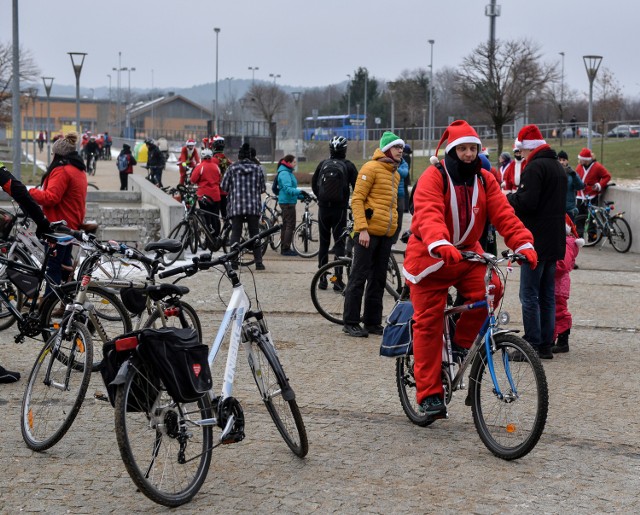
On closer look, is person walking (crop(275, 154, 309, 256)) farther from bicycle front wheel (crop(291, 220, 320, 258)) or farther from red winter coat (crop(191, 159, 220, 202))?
red winter coat (crop(191, 159, 220, 202))

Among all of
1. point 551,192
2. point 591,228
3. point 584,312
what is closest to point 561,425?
point 551,192

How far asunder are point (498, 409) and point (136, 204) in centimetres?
1550

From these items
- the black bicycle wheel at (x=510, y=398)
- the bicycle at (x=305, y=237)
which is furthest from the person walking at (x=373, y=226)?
the bicycle at (x=305, y=237)

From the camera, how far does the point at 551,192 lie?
896 cm

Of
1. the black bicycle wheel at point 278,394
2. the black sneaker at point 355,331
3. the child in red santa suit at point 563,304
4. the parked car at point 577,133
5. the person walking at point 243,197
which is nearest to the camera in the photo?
the black bicycle wheel at point 278,394

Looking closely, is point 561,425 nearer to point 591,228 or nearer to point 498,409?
point 498,409

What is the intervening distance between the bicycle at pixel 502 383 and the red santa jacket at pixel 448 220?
194 mm

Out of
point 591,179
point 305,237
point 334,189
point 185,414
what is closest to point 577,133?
point 591,179

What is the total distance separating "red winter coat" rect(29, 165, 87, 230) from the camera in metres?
10.1

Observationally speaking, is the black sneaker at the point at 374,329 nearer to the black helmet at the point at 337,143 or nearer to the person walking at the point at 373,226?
the person walking at the point at 373,226

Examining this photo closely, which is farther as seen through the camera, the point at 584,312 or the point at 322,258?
the point at 322,258

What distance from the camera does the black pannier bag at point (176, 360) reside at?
5.11 m

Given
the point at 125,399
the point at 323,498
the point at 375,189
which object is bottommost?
the point at 323,498

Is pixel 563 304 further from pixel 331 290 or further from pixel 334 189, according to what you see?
pixel 334 189
